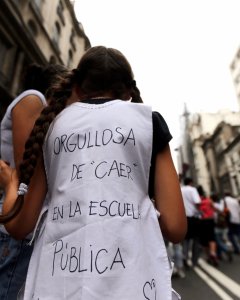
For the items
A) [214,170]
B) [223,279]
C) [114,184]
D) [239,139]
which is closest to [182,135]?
[214,170]

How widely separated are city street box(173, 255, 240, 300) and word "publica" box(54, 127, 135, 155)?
3.61 metres

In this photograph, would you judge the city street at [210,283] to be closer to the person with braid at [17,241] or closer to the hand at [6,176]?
the person with braid at [17,241]

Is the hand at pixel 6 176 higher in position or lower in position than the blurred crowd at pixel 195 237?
lower

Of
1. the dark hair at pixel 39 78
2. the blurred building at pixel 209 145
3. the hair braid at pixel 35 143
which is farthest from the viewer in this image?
the blurred building at pixel 209 145

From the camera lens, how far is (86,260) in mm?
876

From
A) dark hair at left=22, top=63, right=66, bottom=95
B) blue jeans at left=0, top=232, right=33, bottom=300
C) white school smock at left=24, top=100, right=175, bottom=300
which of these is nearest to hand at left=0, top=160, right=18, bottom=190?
white school smock at left=24, top=100, right=175, bottom=300

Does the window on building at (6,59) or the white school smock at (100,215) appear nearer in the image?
the white school smock at (100,215)

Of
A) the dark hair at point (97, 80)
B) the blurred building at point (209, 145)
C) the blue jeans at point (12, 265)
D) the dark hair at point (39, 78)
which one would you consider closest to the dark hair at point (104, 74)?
the dark hair at point (97, 80)

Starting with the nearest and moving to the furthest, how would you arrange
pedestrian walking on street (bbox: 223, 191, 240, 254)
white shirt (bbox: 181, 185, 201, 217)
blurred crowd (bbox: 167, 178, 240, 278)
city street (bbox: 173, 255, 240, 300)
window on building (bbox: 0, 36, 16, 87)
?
city street (bbox: 173, 255, 240, 300)
blurred crowd (bbox: 167, 178, 240, 278)
white shirt (bbox: 181, 185, 201, 217)
pedestrian walking on street (bbox: 223, 191, 240, 254)
window on building (bbox: 0, 36, 16, 87)

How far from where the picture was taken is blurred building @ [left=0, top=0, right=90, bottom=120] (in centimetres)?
1316

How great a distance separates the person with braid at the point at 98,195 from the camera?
88 cm

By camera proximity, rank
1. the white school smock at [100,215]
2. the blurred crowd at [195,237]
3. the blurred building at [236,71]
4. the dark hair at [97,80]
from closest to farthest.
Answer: the white school smock at [100,215], the dark hair at [97,80], the blurred crowd at [195,237], the blurred building at [236,71]

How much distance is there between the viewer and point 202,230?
6.80 metres

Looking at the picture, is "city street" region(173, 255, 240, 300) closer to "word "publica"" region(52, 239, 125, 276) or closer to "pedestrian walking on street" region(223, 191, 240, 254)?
"pedestrian walking on street" region(223, 191, 240, 254)
